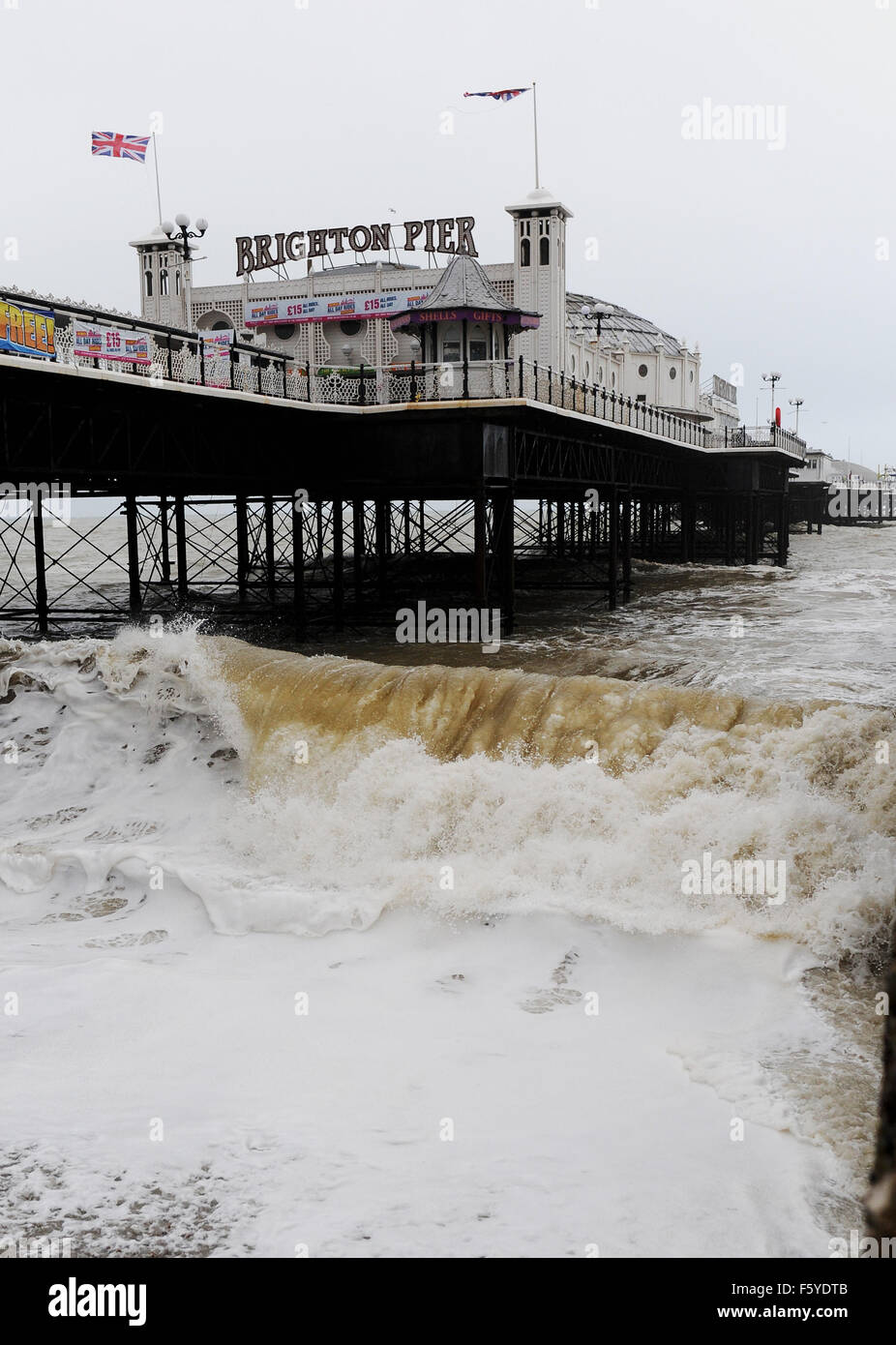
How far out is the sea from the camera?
7137 millimetres

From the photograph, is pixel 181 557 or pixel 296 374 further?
pixel 181 557

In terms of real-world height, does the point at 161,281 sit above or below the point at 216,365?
above

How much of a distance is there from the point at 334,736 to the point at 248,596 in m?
29.3

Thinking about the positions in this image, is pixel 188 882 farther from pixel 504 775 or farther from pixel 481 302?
pixel 481 302

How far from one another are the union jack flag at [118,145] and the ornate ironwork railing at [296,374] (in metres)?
9.88

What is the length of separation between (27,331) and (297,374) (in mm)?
9608

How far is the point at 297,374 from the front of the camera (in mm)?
27625

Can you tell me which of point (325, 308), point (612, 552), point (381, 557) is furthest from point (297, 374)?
point (325, 308)

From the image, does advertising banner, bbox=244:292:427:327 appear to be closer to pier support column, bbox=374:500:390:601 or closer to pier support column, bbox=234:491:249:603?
pier support column, bbox=234:491:249:603

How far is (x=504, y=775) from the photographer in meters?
13.9
